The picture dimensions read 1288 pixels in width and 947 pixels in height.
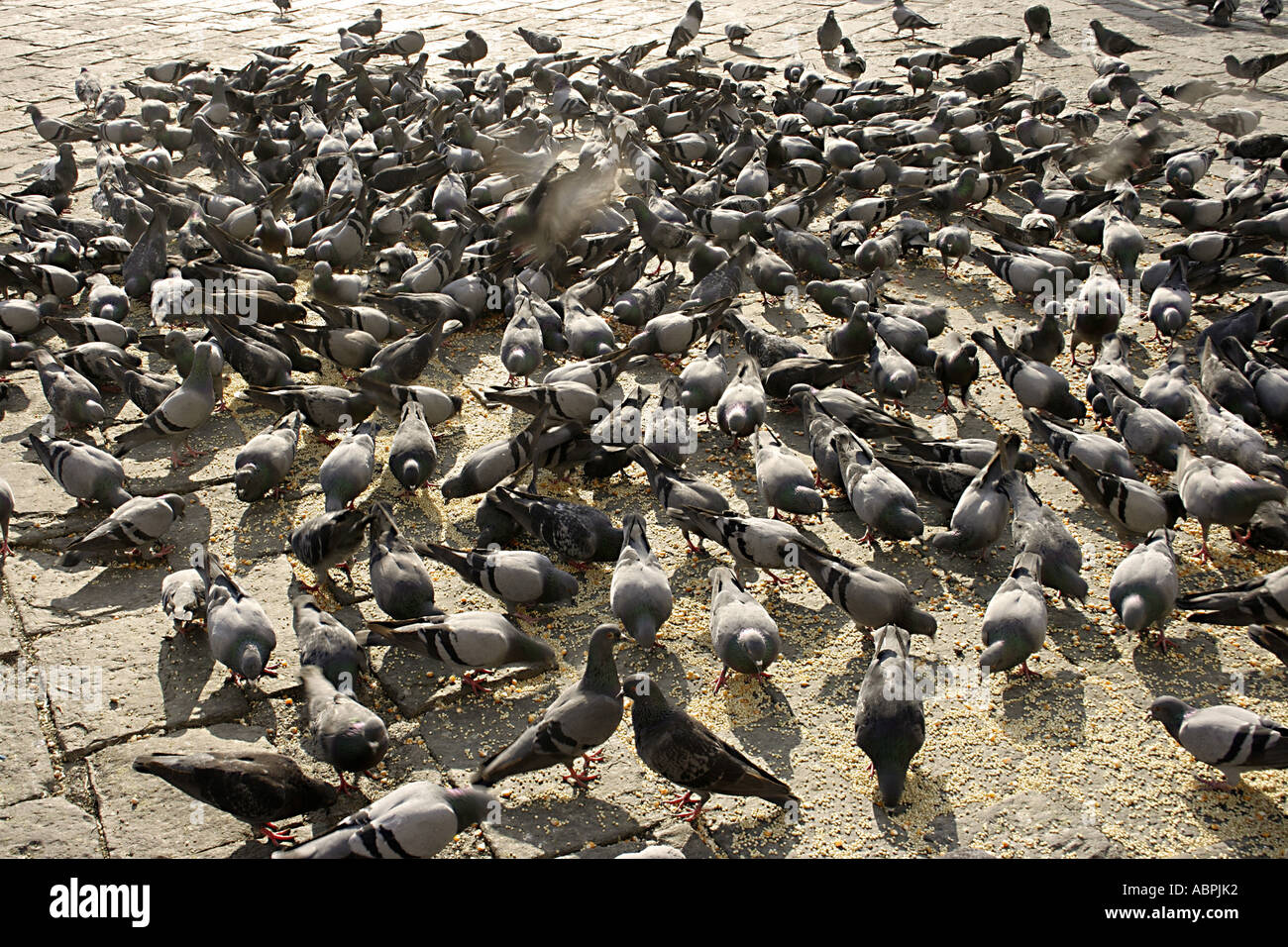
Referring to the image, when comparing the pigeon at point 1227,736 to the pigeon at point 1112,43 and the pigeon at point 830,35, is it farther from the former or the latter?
the pigeon at point 830,35

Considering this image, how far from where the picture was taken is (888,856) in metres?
4.01

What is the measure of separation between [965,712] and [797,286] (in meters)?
4.65

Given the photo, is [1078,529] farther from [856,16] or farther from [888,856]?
[856,16]

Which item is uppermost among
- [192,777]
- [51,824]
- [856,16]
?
[856,16]

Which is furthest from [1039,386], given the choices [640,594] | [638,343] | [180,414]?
[180,414]

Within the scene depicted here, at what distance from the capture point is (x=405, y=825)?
3781 millimetres

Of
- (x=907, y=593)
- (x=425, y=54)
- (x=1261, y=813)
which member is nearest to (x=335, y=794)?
(x=907, y=593)

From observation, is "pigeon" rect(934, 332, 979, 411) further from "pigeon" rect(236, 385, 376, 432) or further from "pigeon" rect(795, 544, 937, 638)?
"pigeon" rect(236, 385, 376, 432)

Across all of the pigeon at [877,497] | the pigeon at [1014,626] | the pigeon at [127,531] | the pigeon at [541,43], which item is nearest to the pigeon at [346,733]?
the pigeon at [127,531]

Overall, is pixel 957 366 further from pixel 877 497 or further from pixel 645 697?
pixel 645 697

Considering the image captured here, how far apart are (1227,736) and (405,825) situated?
3111 mm

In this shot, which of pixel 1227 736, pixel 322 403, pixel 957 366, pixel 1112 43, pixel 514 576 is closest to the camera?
pixel 1227 736

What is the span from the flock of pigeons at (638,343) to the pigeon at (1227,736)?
1 cm

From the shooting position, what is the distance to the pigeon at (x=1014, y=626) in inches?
185
